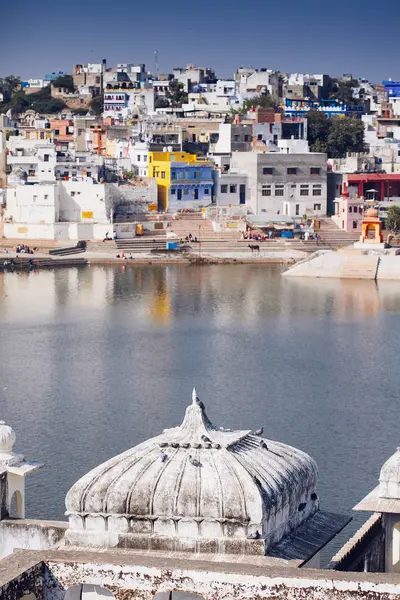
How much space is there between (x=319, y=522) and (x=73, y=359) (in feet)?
34.3

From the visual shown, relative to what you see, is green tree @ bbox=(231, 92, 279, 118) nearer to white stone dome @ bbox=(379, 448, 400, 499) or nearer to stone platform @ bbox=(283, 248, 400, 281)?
stone platform @ bbox=(283, 248, 400, 281)

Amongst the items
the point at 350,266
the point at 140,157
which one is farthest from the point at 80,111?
the point at 350,266

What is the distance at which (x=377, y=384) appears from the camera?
53.4 ft

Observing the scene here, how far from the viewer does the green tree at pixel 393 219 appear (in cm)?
3047

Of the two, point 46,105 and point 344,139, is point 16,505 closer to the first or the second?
point 344,139

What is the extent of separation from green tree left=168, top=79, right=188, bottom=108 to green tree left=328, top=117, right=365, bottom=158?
26.3 feet

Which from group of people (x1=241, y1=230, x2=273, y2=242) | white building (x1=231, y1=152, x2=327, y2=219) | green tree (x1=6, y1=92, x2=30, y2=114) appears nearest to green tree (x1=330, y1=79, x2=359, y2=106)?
green tree (x1=6, y1=92, x2=30, y2=114)

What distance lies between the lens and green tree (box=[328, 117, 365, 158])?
36.9m

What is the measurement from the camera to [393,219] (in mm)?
30469

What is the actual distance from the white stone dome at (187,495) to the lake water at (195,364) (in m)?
2.57

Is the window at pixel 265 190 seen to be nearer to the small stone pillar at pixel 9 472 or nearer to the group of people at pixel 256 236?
the group of people at pixel 256 236

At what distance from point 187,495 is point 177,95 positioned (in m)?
39.2

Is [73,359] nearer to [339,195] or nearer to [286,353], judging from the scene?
[286,353]

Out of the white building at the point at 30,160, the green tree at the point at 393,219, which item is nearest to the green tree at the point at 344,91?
the white building at the point at 30,160
